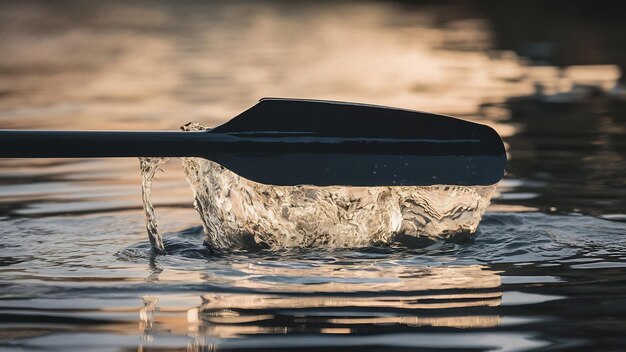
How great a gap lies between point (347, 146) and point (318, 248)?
56 centimetres

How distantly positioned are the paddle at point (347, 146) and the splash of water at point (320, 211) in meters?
0.32

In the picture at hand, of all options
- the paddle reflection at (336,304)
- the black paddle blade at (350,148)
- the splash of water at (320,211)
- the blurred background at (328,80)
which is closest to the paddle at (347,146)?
the black paddle blade at (350,148)

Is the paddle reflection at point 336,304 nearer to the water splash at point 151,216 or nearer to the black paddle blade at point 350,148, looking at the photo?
the black paddle blade at point 350,148

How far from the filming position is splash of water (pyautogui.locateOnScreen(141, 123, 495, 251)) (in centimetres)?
667

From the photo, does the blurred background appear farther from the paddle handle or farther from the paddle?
the paddle handle

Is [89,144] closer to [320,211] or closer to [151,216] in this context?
[151,216]

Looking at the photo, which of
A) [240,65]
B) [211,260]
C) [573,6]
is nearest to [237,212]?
[211,260]

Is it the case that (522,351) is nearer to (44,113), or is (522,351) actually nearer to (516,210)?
(516,210)

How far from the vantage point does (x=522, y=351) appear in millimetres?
4582

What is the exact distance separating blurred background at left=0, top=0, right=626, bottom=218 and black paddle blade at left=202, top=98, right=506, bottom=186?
53.7 inches

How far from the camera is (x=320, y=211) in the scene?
6.78m

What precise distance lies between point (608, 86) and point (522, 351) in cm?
1104

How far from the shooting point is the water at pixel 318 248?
4922 mm

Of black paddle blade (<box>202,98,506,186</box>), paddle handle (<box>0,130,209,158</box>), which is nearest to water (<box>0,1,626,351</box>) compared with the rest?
black paddle blade (<box>202,98,506,186</box>)
